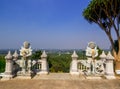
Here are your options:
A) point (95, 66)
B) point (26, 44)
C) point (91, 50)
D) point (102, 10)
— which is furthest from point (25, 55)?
point (102, 10)

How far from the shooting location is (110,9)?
20.3 metres

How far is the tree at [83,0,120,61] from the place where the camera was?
1986 cm

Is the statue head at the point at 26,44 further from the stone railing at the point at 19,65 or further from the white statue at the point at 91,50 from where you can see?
the white statue at the point at 91,50

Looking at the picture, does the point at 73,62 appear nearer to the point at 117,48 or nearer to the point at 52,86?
the point at 52,86

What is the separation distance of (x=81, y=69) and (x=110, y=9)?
9.14m

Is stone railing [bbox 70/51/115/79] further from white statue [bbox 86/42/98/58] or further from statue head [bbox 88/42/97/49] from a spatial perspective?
statue head [bbox 88/42/97/49]

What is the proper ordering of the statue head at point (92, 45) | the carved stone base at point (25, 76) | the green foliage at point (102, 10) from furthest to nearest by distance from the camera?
the green foliage at point (102, 10) < the statue head at point (92, 45) < the carved stone base at point (25, 76)

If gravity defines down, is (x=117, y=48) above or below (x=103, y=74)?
above

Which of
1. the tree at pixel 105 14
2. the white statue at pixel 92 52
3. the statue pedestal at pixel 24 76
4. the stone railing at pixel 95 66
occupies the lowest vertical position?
the statue pedestal at pixel 24 76

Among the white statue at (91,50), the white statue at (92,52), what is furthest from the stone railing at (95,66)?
the white statue at (91,50)

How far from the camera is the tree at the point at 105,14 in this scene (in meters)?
19.9

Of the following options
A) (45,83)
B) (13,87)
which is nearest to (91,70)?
(45,83)

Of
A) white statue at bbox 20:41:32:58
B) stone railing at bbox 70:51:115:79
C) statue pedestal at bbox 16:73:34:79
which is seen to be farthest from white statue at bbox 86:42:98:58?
statue pedestal at bbox 16:73:34:79

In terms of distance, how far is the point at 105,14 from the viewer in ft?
70.0
